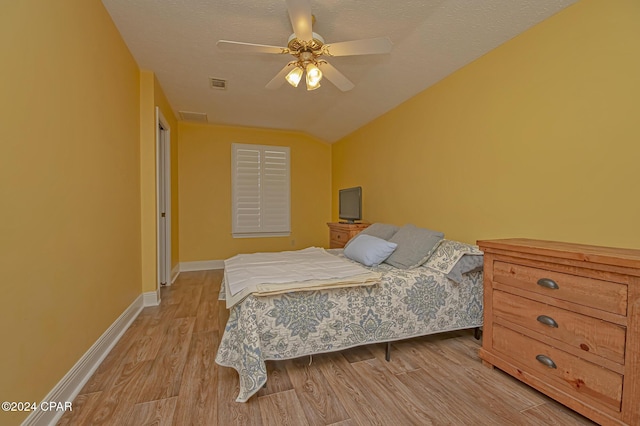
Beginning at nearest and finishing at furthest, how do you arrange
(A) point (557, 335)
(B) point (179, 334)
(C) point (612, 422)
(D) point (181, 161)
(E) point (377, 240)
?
(C) point (612, 422)
(A) point (557, 335)
(B) point (179, 334)
(E) point (377, 240)
(D) point (181, 161)

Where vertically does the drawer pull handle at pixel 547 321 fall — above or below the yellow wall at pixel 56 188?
below

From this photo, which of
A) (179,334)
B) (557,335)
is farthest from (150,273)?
(557,335)

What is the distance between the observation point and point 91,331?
1.78 meters

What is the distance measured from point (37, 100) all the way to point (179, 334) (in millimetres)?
1868

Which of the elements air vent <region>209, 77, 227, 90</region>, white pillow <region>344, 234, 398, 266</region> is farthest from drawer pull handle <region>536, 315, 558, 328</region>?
air vent <region>209, 77, 227, 90</region>

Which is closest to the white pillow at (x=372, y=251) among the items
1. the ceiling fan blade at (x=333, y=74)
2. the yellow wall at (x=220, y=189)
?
the ceiling fan blade at (x=333, y=74)

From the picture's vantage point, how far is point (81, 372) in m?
1.61

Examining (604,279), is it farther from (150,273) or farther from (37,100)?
(150,273)

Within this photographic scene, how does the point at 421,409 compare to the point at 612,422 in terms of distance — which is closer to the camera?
the point at 612,422

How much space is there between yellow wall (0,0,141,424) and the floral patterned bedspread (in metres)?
0.85

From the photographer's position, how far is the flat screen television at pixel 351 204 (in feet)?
13.2

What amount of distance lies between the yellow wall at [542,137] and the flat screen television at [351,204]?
97cm

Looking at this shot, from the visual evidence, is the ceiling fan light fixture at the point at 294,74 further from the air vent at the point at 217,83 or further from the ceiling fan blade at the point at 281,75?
the air vent at the point at 217,83

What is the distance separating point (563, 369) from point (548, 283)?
435 mm
